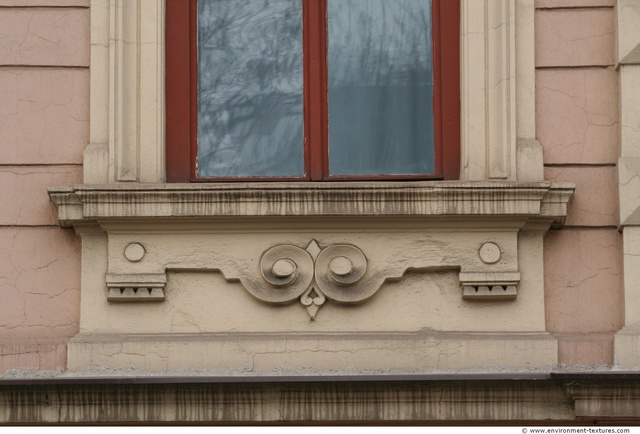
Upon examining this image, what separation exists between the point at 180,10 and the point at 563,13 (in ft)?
8.03

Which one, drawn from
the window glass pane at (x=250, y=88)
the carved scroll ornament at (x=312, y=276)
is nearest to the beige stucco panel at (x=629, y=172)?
the carved scroll ornament at (x=312, y=276)

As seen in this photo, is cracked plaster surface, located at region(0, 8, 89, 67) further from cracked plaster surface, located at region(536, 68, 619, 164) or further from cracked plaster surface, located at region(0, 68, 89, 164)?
cracked plaster surface, located at region(536, 68, 619, 164)

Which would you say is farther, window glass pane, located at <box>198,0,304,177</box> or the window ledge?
window glass pane, located at <box>198,0,304,177</box>

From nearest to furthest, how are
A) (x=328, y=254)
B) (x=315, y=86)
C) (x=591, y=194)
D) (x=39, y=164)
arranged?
(x=328, y=254) < (x=591, y=194) < (x=39, y=164) < (x=315, y=86)

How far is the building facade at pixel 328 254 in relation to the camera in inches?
429

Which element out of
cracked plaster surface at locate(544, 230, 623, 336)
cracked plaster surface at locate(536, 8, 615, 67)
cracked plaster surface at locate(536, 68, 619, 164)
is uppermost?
cracked plaster surface at locate(536, 8, 615, 67)

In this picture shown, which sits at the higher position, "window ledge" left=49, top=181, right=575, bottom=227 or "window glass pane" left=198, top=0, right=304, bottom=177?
"window glass pane" left=198, top=0, right=304, bottom=177

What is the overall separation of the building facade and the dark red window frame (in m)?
0.13

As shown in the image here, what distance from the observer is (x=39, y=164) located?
11.5 m

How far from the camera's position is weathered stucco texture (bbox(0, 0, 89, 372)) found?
11281mm

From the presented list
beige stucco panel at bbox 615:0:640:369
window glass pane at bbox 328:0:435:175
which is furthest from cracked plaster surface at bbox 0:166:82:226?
beige stucco panel at bbox 615:0:640:369

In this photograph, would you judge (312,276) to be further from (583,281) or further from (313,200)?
(583,281)

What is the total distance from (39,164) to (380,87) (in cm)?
221

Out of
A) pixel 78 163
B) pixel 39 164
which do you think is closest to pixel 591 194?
pixel 78 163
